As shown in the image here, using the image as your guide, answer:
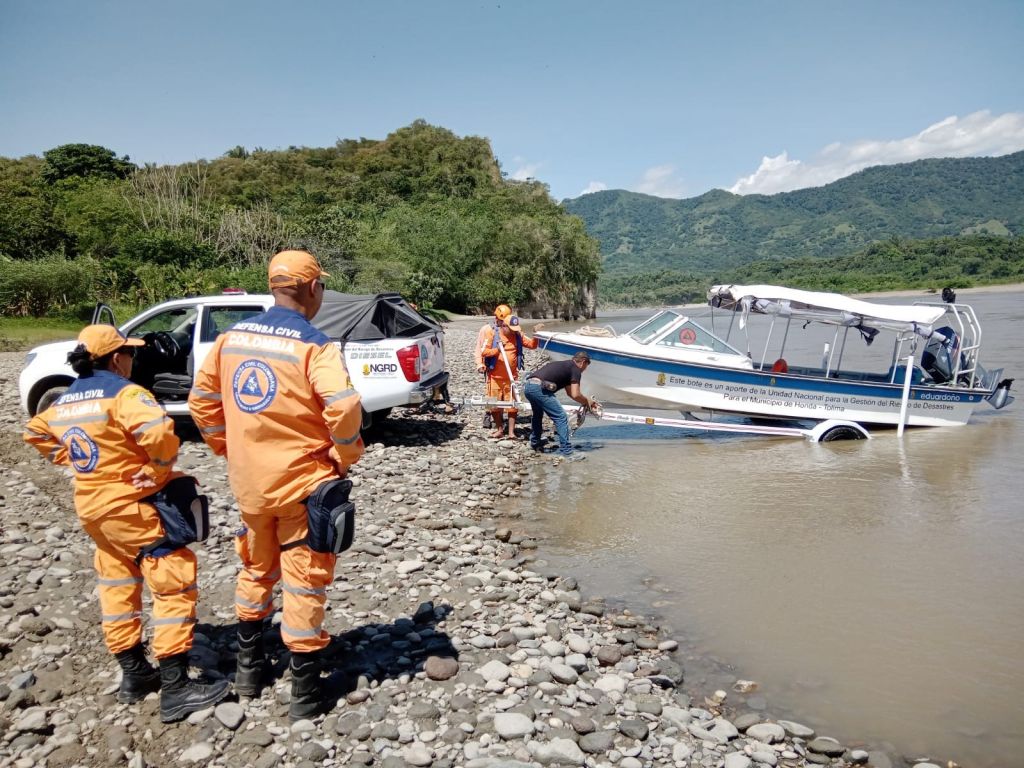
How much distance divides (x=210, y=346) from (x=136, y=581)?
5.76 metres

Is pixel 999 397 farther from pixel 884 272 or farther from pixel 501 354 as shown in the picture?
pixel 884 272

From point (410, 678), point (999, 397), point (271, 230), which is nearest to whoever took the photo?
point (410, 678)

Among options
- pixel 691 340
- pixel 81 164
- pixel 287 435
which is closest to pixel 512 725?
pixel 287 435

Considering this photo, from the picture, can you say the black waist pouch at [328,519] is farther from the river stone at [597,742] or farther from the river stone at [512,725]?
the river stone at [597,742]

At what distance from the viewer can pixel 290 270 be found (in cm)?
330

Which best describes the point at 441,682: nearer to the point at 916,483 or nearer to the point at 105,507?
the point at 105,507

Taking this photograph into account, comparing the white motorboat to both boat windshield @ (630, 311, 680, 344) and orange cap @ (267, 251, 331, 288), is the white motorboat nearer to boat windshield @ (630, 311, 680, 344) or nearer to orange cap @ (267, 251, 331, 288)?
boat windshield @ (630, 311, 680, 344)

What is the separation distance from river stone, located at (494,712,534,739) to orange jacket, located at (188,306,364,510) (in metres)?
1.57

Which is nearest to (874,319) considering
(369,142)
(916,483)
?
(916,483)

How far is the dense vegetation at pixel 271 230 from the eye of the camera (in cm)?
2892

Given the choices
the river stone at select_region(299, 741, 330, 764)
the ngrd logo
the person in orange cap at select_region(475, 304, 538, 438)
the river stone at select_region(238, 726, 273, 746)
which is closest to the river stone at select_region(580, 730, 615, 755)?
the river stone at select_region(299, 741, 330, 764)

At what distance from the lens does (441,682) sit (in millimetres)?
3848

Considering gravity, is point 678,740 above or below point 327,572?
below

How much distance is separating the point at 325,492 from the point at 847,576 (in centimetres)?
490
